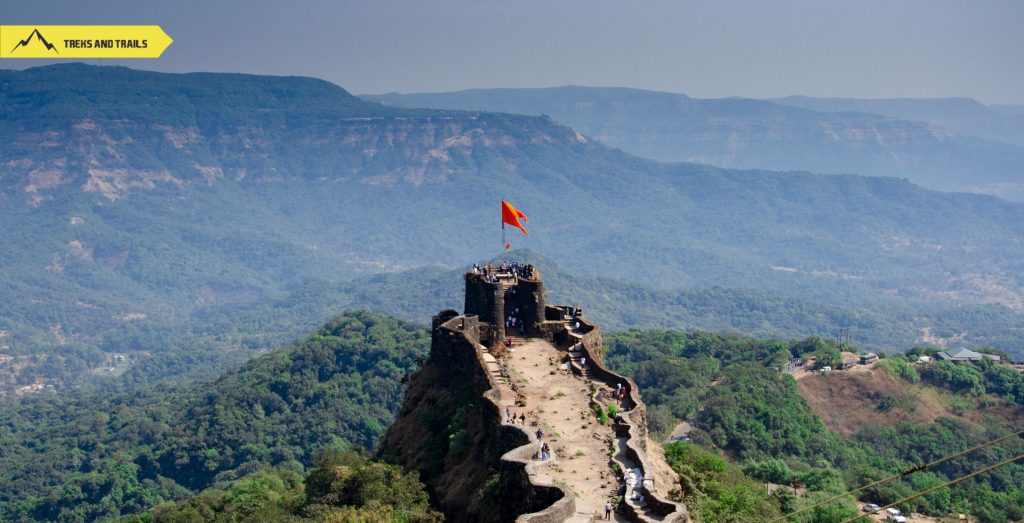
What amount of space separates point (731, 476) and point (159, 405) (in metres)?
122

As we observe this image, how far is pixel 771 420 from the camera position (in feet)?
351


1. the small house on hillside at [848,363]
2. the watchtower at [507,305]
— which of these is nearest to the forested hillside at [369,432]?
the small house on hillside at [848,363]

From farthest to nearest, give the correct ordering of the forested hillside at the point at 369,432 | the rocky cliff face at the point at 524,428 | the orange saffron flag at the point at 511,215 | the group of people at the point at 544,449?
the forested hillside at the point at 369,432, the orange saffron flag at the point at 511,215, the group of people at the point at 544,449, the rocky cliff face at the point at 524,428

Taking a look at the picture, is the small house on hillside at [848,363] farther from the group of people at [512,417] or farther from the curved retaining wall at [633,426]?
the group of people at [512,417]

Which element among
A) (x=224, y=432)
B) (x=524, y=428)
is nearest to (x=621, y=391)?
(x=524, y=428)

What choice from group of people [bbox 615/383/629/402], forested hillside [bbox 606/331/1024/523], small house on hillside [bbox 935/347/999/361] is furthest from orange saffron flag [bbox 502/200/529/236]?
small house on hillside [bbox 935/347/999/361]

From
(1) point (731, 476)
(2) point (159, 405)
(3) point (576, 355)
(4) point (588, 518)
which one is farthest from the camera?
(2) point (159, 405)

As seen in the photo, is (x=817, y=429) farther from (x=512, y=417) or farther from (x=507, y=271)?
(x=512, y=417)

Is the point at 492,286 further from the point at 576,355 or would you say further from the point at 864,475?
the point at 864,475

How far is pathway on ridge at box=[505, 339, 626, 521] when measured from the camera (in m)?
37.1

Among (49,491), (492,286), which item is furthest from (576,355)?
(49,491)

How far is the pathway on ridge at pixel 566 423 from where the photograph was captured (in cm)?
3709

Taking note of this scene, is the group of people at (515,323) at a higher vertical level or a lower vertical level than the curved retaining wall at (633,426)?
higher

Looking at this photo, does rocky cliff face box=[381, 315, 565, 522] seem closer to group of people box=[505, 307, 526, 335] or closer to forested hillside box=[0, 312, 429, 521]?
group of people box=[505, 307, 526, 335]
